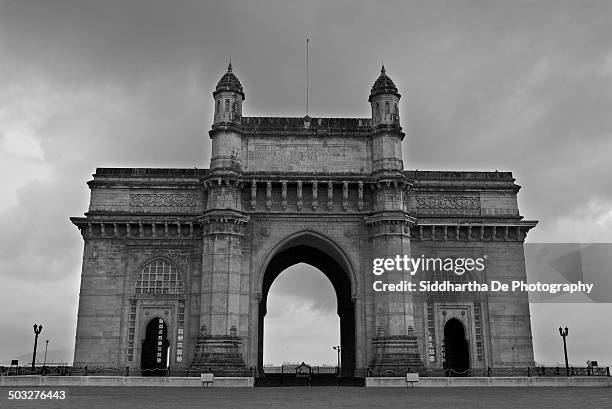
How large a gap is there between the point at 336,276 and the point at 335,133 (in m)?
11.3

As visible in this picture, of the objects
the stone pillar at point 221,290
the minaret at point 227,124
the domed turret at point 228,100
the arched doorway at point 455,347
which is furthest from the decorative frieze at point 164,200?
the arched doorway at point 455,347

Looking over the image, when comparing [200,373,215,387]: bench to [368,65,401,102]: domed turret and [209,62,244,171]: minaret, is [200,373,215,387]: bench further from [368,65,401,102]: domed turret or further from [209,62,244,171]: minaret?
[368,65,401,102]: domed turret

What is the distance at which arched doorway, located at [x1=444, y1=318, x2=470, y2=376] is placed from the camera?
3928cm

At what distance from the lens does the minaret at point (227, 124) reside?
122ft

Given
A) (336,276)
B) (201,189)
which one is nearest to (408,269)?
(336,276)

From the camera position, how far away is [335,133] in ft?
127

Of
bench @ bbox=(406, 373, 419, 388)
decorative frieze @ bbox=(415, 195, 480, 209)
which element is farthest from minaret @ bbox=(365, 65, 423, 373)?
decorative frieze @ bbox=(415, 195, 480, 209)

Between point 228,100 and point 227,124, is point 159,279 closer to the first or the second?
point 227,124

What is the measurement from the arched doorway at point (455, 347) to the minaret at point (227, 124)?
1718cm

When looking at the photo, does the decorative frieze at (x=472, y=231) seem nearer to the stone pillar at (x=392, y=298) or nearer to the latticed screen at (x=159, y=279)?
the stone pillar at (x=392, y=298)

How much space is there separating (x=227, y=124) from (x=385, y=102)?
992 centimetres

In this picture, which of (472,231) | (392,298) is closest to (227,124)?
(392,298)

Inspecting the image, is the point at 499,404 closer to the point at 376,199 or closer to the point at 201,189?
the point at 376,199

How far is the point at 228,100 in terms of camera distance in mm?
38406
